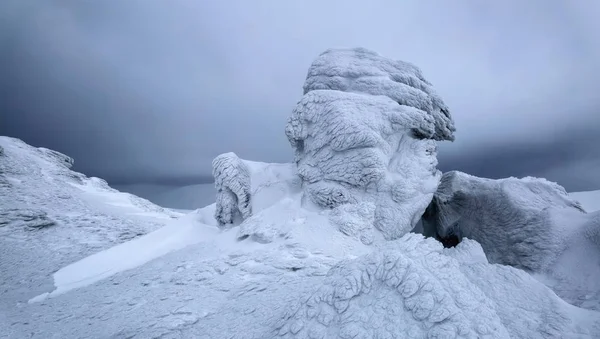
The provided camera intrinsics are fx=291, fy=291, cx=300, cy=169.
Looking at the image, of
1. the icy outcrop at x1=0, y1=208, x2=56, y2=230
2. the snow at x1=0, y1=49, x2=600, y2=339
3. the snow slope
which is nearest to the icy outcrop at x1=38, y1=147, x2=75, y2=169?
the snow slope

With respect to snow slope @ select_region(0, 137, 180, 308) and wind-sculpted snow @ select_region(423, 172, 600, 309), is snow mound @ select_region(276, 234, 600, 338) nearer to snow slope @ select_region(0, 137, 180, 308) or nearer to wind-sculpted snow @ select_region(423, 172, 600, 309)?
wind-sculpted snow @ select_region(423, 172, 600, 309)

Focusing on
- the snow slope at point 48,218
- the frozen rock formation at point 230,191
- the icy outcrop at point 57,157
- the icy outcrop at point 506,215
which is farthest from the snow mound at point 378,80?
the icy outcrop at point 57,157

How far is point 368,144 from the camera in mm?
3188

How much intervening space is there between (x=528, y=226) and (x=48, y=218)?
21.2 ft

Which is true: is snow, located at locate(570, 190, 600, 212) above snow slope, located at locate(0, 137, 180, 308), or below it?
below

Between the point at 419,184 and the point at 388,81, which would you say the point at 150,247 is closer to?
the point at 419,184

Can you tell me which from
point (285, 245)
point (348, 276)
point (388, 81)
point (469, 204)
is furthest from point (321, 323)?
point (469, 204)

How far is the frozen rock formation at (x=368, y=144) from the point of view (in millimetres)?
3223

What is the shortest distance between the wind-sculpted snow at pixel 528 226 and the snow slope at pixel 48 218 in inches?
195

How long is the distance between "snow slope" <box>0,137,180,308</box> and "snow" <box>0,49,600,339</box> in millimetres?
31

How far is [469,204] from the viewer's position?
13.5 ft

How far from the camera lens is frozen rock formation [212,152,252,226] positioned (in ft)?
12.1

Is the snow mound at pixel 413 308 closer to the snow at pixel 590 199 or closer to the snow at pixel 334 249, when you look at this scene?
the snow at pixel 334 249

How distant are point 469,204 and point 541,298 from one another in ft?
8.23
